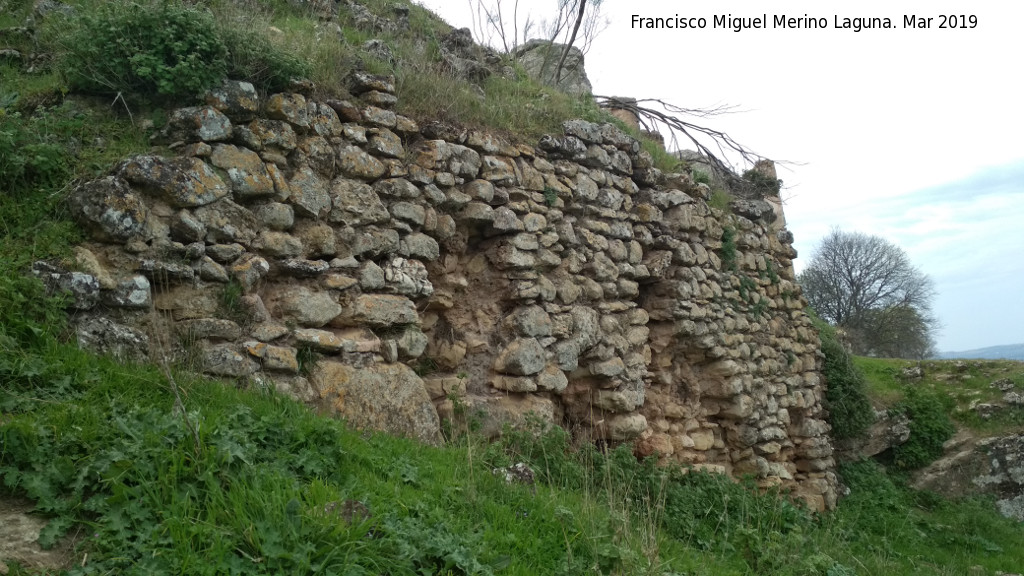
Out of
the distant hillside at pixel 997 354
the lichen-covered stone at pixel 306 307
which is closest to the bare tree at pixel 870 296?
the distant hillside at pixel 997 354

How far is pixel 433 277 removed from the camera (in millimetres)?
5430

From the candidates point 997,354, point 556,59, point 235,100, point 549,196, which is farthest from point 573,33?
point 997,354

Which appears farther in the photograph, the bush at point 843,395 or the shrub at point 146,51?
the bush at point 843,395

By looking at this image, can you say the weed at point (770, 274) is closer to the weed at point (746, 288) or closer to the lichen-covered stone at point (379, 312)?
the weed at point (746, 288)

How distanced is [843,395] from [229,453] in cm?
876

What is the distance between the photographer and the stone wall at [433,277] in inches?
152

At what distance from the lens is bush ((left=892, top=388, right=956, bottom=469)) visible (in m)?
10.2

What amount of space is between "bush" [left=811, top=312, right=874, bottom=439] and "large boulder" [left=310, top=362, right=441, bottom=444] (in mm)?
6932

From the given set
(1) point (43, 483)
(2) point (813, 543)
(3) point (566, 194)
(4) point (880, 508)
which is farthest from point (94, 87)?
(4) point (880, 508)

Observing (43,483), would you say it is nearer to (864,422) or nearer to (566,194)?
(566,194)

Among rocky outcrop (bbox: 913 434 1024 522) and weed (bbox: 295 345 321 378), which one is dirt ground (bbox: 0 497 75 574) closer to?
weed (bbox: 295 345 321 378)

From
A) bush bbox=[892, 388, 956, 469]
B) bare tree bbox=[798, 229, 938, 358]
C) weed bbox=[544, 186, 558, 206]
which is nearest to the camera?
weed bbox=[544, 186, 558, 206]

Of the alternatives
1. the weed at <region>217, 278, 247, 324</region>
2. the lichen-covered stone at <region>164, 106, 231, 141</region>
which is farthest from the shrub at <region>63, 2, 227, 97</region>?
the weed at <region>217, 278, 247, 324</region>

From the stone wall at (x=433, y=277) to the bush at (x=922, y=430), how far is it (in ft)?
10.1
